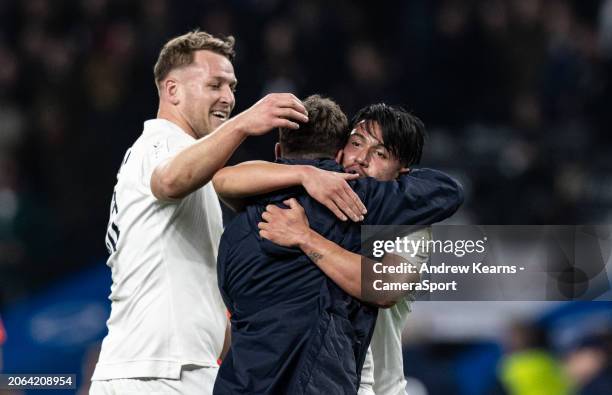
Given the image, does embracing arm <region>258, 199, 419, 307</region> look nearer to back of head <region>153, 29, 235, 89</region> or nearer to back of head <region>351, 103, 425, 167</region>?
back of head <region>351, 103, 425, 167</region>

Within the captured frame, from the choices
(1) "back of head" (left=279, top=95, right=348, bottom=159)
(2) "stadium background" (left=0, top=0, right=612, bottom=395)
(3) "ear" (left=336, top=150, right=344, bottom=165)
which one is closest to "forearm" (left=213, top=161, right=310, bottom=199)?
(1) "back of head" (left=279, top=95, right=348, bottom=159)

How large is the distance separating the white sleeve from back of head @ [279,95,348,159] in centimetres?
68

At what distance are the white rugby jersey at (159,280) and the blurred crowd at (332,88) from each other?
14.9 feet

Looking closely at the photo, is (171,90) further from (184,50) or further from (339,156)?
(339,156)

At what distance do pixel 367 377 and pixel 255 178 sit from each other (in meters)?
0.76

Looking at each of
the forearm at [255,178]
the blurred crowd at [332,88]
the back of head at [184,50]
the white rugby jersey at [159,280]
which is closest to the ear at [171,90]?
the back of head at [184,50]

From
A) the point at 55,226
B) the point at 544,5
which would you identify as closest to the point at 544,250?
the point at 55,226

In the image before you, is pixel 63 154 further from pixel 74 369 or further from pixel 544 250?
pixel 544 250

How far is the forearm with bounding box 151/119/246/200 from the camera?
3.45 metres

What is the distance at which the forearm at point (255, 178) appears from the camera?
11.1 ft

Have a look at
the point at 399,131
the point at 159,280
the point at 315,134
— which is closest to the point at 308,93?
the point at 159,280

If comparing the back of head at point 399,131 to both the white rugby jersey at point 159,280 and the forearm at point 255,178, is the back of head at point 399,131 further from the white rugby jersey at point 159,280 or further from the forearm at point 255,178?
the white rugby jersey at point 159,280

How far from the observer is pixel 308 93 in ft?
30.6

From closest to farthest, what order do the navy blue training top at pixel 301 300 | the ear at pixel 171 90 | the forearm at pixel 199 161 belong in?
the navy blue training top at pixel 301 300
the forearm at pixel 199 161
the ear at pixel 171 90
